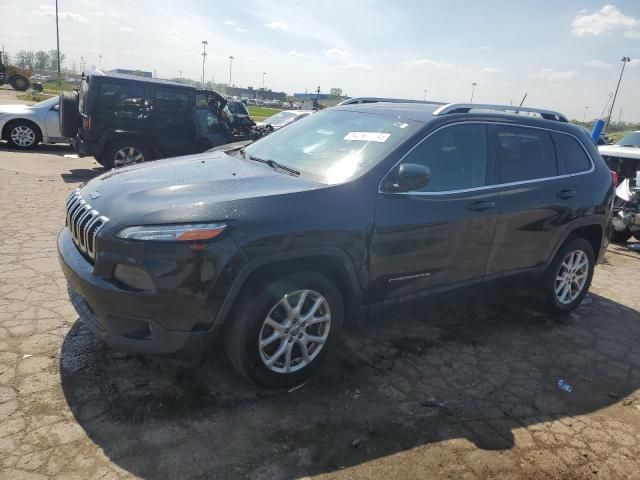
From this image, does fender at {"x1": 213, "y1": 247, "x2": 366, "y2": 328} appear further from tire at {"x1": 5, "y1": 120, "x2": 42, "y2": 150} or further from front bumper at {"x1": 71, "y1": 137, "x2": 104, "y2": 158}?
tire at {"x1": 5, "y1": 120, "x2": 42, "y2": 150}

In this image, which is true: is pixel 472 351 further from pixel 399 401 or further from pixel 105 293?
pixel 105 293

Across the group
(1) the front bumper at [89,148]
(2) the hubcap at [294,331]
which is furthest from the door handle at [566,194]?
(1) the front bumper at [89,148]

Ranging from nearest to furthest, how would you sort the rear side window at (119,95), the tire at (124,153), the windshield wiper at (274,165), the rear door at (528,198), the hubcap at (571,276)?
the windshield wiper at (274,165)
the rear door at (528,198)
the hubcap at (571,276)
the rear side window at (119,95)
the tire at (124,153)

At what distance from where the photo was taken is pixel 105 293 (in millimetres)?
2670

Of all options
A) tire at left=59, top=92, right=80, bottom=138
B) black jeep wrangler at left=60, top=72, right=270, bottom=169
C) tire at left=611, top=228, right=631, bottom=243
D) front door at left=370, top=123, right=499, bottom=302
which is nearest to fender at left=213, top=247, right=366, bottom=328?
front door at left=370, top=123, right=499, bottom=302

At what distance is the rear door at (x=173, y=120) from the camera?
9477mm

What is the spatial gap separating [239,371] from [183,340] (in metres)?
0.43

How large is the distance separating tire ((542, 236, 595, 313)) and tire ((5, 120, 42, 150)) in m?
11.6

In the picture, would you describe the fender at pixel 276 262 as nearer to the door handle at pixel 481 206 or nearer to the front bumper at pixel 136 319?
the front bumper at pixel 136 319

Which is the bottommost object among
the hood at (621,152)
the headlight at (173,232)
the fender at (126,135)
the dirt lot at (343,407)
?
the dirt lot at (343,407)

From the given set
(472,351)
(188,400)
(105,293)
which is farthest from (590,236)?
(105,293)

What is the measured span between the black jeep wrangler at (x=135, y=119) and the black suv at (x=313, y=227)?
574 centimetres

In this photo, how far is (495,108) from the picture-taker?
4082 mm

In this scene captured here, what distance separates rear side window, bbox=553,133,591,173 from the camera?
444cm
